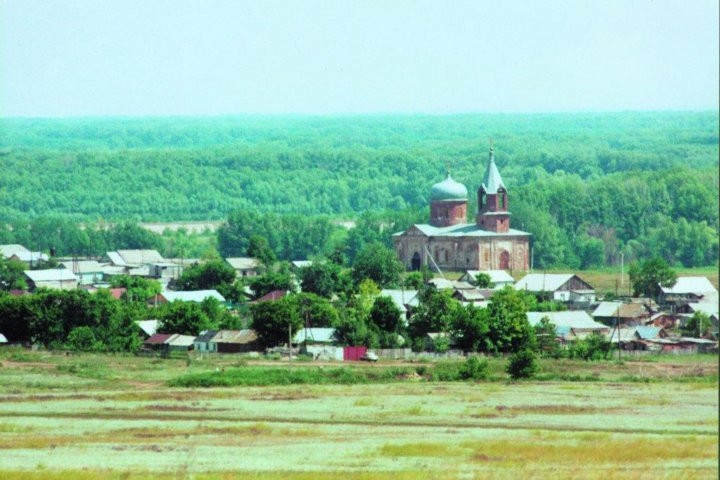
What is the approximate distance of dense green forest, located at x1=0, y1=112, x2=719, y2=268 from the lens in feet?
226

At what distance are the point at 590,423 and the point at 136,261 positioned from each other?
53.5m

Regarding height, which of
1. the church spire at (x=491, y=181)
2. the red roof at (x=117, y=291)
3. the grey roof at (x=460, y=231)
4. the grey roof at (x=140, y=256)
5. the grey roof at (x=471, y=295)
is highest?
the church spire at (x=491, y=181)

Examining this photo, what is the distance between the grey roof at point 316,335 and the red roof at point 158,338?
10.5 feet

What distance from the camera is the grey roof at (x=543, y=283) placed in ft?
181

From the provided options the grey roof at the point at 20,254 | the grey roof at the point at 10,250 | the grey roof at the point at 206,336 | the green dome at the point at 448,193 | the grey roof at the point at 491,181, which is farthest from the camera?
the grey roof at the point at 10,250

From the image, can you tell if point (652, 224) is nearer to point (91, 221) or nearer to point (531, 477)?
point (531, 477)

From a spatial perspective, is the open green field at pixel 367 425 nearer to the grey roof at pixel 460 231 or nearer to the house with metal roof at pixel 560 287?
the house with metal roof at pixel 560 287

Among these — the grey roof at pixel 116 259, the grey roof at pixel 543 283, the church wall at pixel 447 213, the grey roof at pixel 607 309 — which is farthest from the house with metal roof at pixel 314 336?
the grey roof at pixel 116 259

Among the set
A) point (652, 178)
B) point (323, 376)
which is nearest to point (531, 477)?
point (323, 376)

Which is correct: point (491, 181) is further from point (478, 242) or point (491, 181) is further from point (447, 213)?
point (478, 242)

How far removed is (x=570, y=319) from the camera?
45719 mm

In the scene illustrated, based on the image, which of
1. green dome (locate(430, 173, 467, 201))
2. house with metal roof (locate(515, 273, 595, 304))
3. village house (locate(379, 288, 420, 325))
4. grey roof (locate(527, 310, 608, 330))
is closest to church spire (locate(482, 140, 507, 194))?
green dome (locate(430, 173, 467, 201))

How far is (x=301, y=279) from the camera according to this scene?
2237 inches

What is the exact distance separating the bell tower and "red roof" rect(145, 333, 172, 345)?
2598 cm
